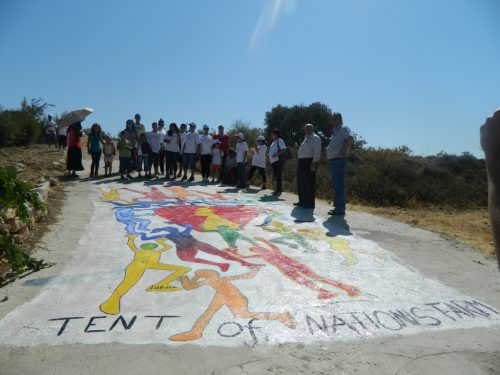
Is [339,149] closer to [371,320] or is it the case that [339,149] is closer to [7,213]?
[371,320]

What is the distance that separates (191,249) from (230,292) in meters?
1.39

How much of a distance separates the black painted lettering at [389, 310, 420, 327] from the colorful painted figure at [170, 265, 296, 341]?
902 millimetres

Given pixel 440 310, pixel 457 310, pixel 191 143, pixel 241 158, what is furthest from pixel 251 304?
pixel 191 143

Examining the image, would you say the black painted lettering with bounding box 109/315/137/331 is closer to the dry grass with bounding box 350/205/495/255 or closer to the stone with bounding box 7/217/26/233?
the stone with bounding box 7/217/26/233

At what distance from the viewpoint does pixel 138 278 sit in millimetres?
4031

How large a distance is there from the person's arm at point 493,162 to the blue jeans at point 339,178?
19.5 feet

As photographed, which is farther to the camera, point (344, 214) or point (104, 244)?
point (344, 214)

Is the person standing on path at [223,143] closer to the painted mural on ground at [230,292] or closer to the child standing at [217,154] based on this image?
the child standing at [217,154]

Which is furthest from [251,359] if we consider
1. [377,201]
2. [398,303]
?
[377,201]

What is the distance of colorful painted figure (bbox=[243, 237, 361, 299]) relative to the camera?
151 inches

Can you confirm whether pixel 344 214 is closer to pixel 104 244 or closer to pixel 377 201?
pixel 104 244

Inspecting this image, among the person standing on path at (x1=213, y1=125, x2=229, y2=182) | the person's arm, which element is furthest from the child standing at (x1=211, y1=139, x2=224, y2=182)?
the person's arm

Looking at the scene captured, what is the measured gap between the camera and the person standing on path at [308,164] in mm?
7375

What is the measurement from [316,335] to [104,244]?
321 centimetres
